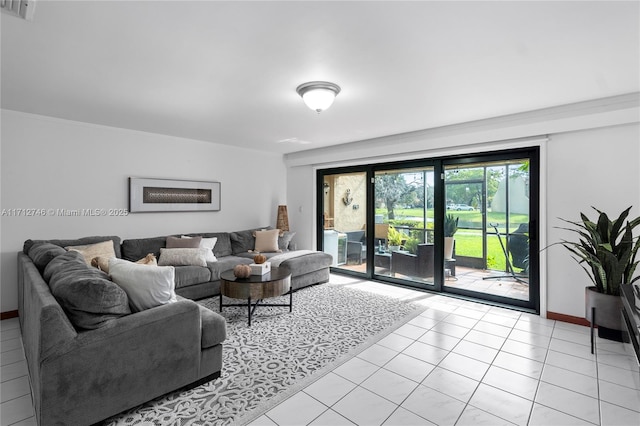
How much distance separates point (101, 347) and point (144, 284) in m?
0.48

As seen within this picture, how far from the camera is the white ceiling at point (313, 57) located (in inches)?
71.7

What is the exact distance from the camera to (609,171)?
3.36 metres

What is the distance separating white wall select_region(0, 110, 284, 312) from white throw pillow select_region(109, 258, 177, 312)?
2467mm

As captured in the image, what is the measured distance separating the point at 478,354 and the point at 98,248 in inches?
171

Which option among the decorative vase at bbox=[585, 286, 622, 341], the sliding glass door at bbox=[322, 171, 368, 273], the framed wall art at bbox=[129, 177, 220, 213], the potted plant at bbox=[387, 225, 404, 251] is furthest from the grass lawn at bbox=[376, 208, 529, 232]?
the framed wall art at bbox=[129, 177, 220, 213]

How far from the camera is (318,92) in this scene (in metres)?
2.84

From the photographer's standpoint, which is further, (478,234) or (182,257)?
(478,234)

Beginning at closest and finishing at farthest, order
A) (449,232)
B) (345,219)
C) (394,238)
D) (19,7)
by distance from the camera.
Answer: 1. (19,7)
2. (449,232)
3. (394,238)
4. (345,219)

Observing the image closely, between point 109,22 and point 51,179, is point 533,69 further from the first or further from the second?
point 51,179

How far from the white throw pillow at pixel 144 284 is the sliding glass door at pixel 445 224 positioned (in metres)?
3.88

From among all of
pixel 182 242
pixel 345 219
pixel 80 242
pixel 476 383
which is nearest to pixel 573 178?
pixel 476 383

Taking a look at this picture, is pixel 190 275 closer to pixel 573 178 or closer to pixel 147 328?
pixel 147 328

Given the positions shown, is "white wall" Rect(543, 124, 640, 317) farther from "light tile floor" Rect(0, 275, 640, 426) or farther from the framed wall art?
the framed wall art

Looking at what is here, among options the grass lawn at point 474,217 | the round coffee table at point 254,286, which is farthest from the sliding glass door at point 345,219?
the round coffee table at point 254,286
